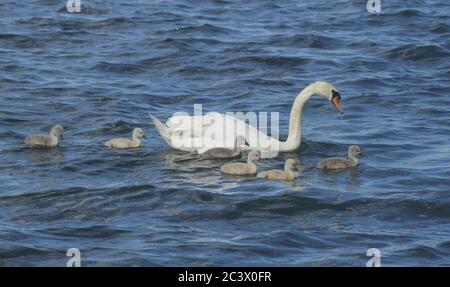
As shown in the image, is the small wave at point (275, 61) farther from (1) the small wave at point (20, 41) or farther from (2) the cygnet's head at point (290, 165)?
(2) the cygnet's head at point (290, 165)

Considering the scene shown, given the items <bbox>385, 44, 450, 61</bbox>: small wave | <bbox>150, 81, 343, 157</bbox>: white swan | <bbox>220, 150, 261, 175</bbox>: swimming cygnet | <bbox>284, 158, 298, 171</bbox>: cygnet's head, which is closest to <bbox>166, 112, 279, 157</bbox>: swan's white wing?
<bbox>150, 81, 343, 157</bbox>: white swan

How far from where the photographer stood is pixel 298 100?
55.3ft

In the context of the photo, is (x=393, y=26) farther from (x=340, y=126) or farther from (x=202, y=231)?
(x=202, y=231)

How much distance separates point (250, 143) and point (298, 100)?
1066mm

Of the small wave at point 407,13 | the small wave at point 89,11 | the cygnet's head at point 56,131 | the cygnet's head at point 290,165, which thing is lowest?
the cygnet's head at point 290,165

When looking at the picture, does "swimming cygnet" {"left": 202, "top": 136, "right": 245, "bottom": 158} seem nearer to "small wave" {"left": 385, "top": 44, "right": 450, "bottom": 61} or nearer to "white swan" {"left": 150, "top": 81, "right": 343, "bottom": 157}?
"white swan" {"left": 150, "top": 81, "right": 343, "bottom": 157}

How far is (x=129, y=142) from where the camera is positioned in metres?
16.2

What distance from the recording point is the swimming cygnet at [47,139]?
52.5 ft

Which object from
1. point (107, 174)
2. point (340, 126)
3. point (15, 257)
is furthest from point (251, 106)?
point (15, 257)

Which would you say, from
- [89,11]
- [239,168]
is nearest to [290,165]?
[239,168]

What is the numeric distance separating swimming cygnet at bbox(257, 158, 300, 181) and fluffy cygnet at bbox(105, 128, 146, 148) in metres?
1.78

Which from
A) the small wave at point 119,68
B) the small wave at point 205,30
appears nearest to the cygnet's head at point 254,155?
the small wave at point 119,68

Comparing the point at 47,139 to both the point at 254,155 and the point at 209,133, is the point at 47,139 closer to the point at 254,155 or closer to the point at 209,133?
the point at 209,133

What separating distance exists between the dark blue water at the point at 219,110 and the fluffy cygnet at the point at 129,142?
0.12 metres
